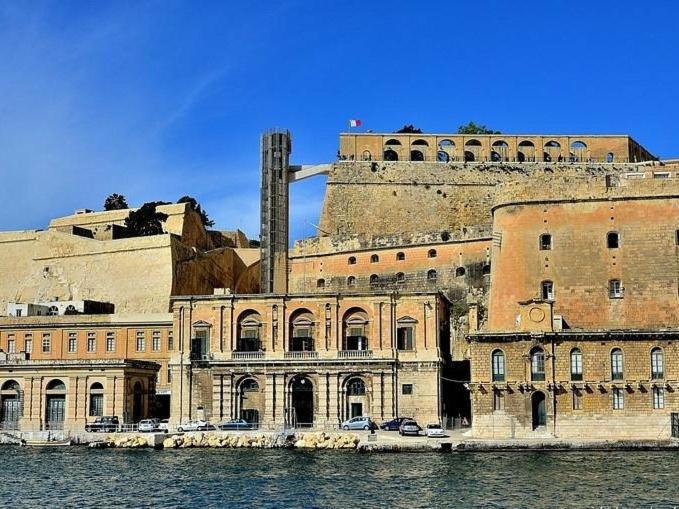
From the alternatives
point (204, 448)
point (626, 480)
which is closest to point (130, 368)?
point (204, 448)

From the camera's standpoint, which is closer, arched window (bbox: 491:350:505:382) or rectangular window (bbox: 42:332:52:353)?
arched window (bbox: 491:350:505:382)

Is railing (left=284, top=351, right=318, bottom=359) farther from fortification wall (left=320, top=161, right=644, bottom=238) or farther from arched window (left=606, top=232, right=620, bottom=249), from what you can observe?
fortification wall (left=320, top=161, right=644, bottom=238)

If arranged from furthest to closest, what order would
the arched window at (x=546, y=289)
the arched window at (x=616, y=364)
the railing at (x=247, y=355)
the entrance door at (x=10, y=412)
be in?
the entrance door at (x=10, y=412) → the railing at (x=247, y=355) → the arched window at (x=546, y=289) → the arched window at (x=616, y=364)

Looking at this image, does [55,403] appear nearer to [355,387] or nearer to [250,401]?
[250,401]

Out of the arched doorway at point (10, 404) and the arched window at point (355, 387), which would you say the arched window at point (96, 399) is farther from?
the arched window at point (355, 387)

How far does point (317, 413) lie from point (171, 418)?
754 centimetres

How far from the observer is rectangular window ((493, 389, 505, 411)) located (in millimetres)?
44000

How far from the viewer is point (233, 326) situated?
5391 centimetres

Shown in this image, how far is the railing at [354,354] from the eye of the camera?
52156 millimetres

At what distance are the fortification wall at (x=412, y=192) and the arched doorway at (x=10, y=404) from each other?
27.1 m

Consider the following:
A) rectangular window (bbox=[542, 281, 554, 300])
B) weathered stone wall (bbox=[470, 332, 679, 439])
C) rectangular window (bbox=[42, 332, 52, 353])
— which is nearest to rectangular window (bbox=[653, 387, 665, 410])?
weathered stone wall (bbox=[470, 332, 679, 439])

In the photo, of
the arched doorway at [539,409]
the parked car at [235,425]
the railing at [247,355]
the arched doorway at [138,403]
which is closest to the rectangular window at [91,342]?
the arched doorway at [138,403]

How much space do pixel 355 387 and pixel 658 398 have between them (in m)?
15.5

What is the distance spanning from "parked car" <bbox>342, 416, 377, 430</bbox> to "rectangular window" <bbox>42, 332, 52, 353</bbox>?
21.2 meters
